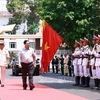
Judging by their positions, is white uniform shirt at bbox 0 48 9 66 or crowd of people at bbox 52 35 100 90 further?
white uniform shirt at bbox 0 48 9 66

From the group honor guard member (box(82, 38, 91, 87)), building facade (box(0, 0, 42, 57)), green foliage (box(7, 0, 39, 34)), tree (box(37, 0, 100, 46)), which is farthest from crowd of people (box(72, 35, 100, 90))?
green foliage (box(7, 0, 39, 34))

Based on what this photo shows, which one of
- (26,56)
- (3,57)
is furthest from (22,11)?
(26,56)

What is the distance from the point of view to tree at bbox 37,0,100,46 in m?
44.2

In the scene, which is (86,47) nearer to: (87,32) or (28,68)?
(28,68)

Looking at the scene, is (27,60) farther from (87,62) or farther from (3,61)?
(87,62)

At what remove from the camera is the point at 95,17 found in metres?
44.8

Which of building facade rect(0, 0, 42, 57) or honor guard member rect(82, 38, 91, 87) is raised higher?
building facade rect(0, 0, 42, 57)

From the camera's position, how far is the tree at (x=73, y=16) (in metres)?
44.2

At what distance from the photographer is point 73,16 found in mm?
44219

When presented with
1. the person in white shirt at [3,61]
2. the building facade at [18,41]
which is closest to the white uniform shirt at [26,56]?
the person in white shirt at [3,61]

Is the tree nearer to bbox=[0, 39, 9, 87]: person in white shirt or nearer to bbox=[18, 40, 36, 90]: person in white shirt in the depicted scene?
bbox=[0, 39, 9, 87]: person in white shirt

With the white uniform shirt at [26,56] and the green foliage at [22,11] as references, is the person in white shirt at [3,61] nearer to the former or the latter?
the white uniform shirt at [26,56]

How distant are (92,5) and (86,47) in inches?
1104

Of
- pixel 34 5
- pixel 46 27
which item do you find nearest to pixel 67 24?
pixel 46 27
